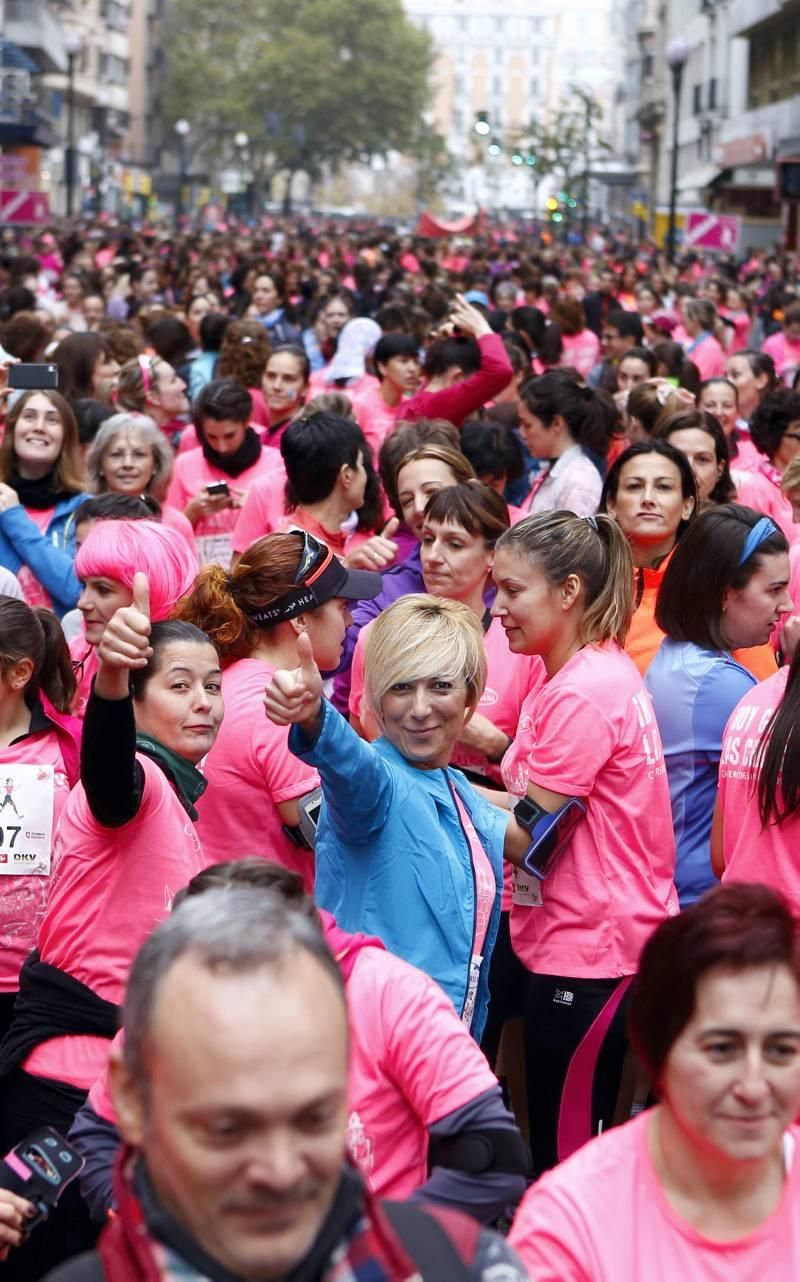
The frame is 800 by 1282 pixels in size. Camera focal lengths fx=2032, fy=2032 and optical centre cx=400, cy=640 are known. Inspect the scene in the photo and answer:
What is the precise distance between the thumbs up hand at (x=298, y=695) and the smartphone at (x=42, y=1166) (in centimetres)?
86

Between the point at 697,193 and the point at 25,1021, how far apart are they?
6660 centimetres

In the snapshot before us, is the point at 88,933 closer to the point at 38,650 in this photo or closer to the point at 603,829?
the point at 38,650

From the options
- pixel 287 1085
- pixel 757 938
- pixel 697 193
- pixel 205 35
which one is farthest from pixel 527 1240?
pixel 205 35

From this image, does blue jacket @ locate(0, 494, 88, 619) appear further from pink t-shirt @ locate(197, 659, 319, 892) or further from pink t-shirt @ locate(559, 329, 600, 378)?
pink t-shirt @ locate(559, 329, 600, 378)

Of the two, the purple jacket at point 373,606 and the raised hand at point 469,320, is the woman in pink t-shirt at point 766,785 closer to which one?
the purple jacket at point 373,606

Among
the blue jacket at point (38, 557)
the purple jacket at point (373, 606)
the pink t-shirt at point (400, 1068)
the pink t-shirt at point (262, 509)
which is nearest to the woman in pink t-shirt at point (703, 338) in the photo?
the pink t-shirt at point (262, 509)

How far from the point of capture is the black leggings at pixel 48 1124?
3.83m

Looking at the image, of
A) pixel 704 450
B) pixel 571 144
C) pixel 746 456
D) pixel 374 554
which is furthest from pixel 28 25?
pixel 374 554

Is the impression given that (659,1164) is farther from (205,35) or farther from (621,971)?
(205,35)

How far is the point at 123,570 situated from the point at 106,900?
5.73 ft

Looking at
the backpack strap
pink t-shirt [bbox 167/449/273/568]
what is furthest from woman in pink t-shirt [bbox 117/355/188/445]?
the backpack strap

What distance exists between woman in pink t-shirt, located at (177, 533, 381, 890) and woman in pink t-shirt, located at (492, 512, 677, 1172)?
45cm

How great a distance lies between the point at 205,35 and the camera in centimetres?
11712

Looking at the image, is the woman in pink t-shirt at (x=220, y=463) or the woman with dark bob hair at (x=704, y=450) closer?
the woman with dark bob hair at (x=704, y=450)
